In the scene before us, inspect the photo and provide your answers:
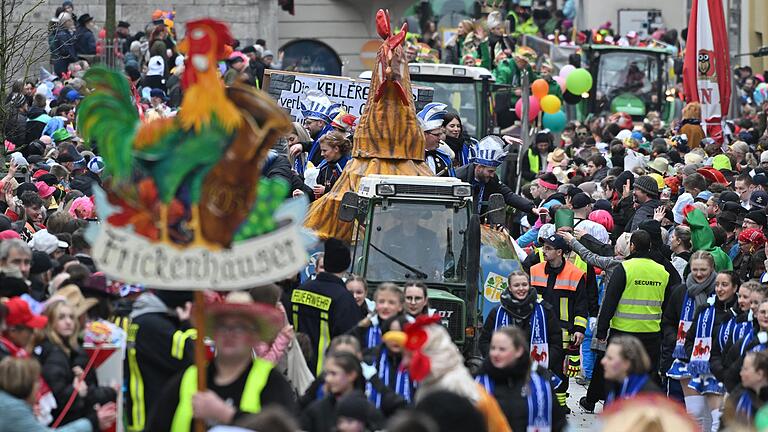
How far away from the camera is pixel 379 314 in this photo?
1127cm

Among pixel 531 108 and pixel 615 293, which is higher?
pixel 531 108

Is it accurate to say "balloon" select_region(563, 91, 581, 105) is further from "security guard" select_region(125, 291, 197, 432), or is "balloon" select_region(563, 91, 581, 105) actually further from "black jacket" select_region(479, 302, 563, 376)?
"security guard" select_region(125, 291, 197, 432)

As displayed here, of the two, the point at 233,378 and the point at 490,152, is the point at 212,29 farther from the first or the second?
the point at 490,152

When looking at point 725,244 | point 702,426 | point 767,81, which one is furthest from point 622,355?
point 767,81

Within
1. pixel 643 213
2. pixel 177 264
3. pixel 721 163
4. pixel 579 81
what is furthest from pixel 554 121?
pixel 177 264

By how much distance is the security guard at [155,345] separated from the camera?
9.91 metres

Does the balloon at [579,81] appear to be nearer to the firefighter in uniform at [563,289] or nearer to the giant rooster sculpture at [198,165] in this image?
the firefighter in uniform at [563,289]

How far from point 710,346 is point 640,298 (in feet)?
5.10

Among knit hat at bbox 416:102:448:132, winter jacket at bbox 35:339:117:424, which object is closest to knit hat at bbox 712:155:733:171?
knit hat at bbox 416:102:448:132

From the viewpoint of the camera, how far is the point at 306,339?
11.3 metres

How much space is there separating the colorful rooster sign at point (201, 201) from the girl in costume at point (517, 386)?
1.62 meters

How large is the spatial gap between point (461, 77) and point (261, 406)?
16.9m

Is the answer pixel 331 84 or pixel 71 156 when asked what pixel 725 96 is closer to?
pixel 331 84

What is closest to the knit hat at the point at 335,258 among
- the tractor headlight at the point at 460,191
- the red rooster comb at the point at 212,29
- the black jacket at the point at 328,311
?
the black jacket at the point at 328,311
